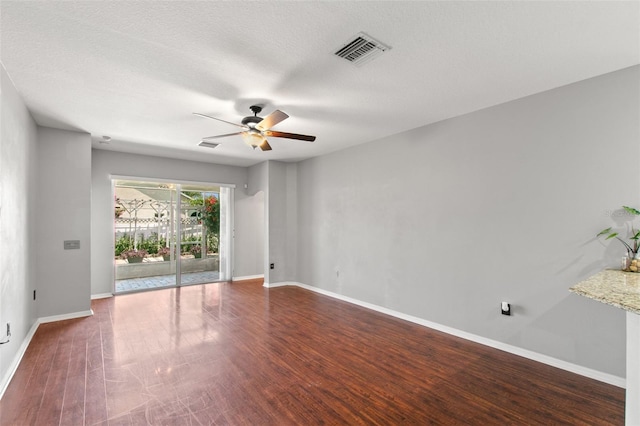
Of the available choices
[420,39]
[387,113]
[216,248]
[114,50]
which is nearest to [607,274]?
[420,39]

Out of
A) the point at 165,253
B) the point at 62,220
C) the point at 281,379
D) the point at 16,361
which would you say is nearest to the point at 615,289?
the point at 281,379

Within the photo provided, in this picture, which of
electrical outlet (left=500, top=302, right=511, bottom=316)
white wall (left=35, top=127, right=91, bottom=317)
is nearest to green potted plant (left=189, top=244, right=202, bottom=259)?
white wall (left=35, top=127, right=91, bottom=317)

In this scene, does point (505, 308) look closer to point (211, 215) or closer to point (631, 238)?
point (631, 238)

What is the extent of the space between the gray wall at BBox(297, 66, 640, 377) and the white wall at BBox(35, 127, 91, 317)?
426 centimetres

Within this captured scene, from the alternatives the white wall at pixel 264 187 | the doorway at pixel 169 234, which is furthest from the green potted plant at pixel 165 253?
the white wall at pixel 264 187

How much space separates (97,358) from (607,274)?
477 centimetres

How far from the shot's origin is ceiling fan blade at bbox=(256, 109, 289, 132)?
2.94m

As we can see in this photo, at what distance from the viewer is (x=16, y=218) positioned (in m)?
3.05

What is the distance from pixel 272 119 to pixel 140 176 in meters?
4.23

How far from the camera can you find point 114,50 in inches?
90.0

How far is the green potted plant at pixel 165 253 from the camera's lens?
6.62 m

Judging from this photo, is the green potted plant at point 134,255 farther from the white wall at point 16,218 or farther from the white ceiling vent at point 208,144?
the white ceiling vent at point 208,144

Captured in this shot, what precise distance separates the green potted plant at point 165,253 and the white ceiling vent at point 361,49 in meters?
5.92

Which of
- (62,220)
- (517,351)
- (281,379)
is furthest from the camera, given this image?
(62,220)
